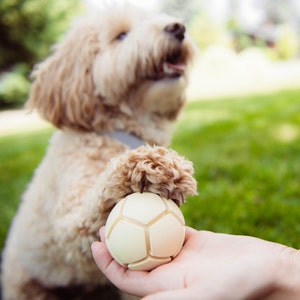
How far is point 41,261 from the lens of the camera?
236 cm

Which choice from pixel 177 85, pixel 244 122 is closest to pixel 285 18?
pixel 244 122

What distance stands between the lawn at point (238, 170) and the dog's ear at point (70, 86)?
96cm

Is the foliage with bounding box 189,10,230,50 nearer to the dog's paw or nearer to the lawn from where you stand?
the lawn

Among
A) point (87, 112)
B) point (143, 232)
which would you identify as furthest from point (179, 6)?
point (143, 232)

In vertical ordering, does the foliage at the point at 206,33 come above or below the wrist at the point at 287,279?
below

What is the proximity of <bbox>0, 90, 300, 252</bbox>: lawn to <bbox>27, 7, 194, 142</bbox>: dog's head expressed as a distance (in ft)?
2.22

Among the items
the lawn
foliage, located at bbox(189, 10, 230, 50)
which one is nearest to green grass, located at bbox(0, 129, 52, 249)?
the lawn

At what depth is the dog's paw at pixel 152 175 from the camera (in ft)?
4.97

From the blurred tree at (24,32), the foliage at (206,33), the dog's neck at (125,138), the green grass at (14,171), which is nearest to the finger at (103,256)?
the dog's neck at (125,138)

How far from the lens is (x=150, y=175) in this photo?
1.50 meters

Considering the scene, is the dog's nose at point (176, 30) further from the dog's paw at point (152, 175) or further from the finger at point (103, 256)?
the finger at point (103, 256)

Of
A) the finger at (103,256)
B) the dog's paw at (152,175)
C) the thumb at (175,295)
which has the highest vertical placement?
the dog's paw at (152,175)

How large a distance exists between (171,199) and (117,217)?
0.75 feet

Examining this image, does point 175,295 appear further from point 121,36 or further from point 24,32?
point 24,32
